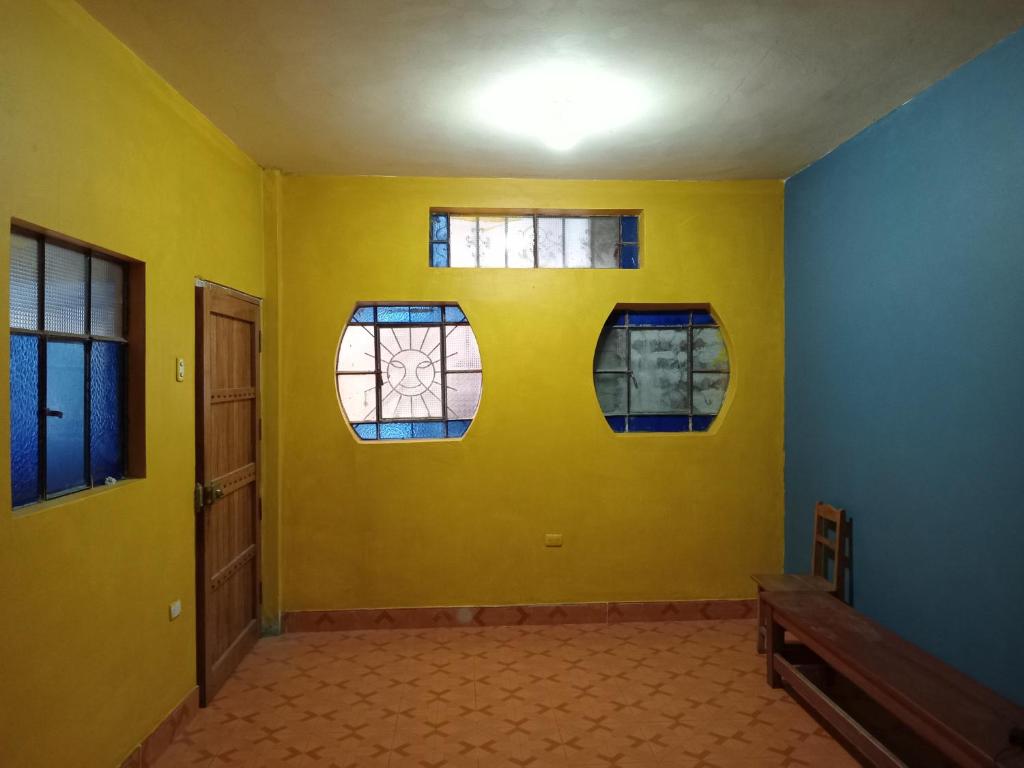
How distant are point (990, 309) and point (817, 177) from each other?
165 cm

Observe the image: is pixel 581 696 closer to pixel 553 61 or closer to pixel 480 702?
pixel 480 702

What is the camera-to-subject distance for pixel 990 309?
2.76 m

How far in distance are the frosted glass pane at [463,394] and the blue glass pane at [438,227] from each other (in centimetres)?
93

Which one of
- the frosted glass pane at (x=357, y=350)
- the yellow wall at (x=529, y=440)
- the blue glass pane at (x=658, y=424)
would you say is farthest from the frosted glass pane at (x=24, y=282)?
the blue glass pane at (x=658, y=424)

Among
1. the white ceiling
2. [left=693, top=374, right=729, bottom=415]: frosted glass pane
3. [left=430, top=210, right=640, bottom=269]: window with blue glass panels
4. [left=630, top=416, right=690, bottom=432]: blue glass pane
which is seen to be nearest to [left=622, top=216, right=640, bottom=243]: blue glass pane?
[left=430, top=210, right=640, bottom=269]: window with blue glass panels

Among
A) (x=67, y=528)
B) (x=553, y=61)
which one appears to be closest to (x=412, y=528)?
(x=67, y=528)

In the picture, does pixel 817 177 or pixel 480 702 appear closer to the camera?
pixel 480 702

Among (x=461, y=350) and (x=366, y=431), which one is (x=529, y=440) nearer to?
(x=461, y=350)

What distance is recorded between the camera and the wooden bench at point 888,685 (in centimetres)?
223

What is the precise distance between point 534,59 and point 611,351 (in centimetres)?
Result: 227

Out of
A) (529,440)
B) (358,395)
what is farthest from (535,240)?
(358,395)

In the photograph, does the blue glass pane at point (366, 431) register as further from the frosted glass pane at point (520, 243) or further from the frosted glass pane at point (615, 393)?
the frosted glass pane at point (615, 393)

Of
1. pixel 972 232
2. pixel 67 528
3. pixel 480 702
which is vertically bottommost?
pixel 480 702

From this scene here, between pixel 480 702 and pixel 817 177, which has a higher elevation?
pixel 817 177
